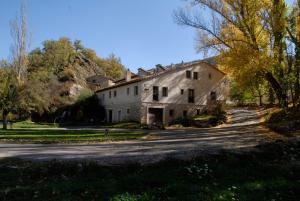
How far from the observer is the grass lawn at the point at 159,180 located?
857 centimetres

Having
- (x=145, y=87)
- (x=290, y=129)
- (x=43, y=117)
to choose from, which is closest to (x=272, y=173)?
(x=290, y=129)

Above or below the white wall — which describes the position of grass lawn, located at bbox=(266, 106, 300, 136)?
below

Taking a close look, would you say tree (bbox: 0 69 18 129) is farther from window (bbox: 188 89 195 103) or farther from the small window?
window (bbox: 188 89 195 103)

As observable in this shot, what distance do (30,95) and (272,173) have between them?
2607cm

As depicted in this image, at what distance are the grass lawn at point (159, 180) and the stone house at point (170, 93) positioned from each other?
1207 inches

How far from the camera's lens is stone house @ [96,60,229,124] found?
42.8m

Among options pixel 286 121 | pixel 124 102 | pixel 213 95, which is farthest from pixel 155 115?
pixel 286 121

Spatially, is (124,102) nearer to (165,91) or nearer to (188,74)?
(165,91)

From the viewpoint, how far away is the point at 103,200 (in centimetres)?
824

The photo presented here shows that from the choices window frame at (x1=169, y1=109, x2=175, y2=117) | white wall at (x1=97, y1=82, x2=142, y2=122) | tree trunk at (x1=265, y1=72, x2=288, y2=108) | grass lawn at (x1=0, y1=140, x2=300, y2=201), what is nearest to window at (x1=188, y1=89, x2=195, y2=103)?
window frame at (x1=169, y1=109, x2=175, y2=117)

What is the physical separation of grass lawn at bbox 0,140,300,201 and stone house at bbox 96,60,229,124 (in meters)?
30.7

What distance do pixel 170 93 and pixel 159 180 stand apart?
34.6 metres

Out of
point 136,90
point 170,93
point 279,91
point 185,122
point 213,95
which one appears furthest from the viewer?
point 213,95

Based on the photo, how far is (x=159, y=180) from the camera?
9797 mm
